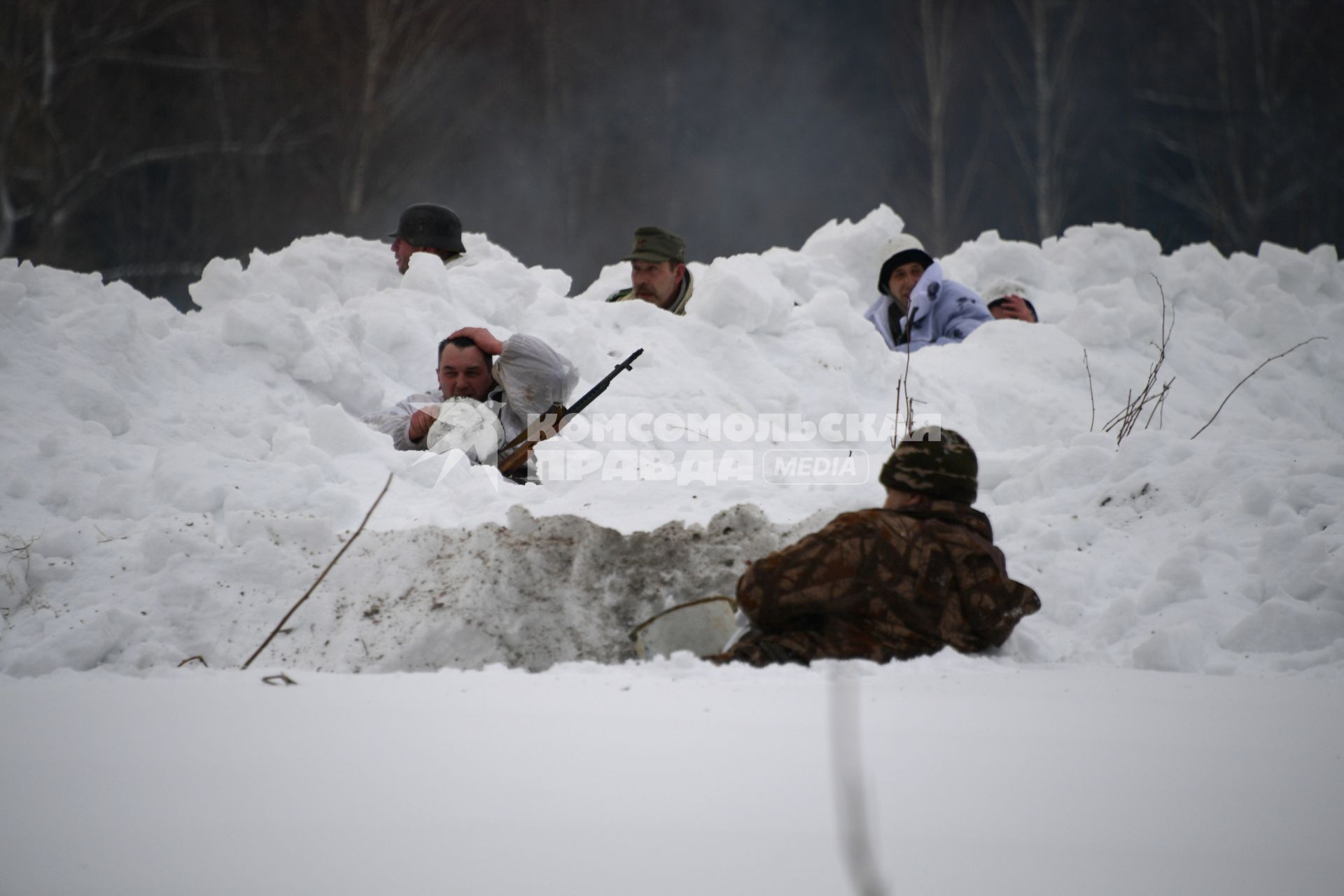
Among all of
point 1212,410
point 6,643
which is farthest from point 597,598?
point 1212,410

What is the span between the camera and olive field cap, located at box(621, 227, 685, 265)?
221 inches

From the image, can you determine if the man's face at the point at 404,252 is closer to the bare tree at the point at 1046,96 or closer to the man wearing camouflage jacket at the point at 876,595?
the man wearing camouflage jacket at the point at 876,595

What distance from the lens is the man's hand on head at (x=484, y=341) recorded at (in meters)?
4.40

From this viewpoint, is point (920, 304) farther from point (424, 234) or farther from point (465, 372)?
point (465, 372)

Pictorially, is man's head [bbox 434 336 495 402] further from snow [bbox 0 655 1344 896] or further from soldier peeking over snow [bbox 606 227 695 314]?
snow [bbox 0 655 1344 896]

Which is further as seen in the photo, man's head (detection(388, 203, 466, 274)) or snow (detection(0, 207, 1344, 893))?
man's head (detection(388, 203, 466, 274))

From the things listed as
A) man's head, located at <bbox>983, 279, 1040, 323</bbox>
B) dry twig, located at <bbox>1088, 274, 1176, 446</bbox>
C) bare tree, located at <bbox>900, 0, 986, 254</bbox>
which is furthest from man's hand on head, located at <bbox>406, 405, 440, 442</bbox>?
bare tree, located at <bbox>900, 0, 986, 254</bbox>

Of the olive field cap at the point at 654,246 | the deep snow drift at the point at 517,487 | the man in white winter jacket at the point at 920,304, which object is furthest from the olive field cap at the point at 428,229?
the man in white winter jacket at the point at 920,304

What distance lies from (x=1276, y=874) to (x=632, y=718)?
39.2 inches

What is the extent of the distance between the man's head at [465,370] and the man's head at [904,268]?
3.08m

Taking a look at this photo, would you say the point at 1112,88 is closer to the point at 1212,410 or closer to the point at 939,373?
the point at 1212,410

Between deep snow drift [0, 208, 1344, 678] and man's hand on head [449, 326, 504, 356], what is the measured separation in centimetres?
50

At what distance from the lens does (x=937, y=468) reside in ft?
8.53

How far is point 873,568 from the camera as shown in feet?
7.89
